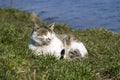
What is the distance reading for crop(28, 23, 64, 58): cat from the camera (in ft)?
46.7

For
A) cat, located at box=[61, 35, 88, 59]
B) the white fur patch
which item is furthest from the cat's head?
the white fur patch

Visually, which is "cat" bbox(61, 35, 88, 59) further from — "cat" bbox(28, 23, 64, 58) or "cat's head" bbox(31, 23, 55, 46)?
"cat's head" bbox(31, 23, 55, 46)

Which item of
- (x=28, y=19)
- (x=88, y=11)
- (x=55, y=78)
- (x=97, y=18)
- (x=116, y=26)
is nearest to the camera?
(x=55, y=78)

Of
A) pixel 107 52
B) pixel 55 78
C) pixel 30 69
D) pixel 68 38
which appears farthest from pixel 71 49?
pixel 55 78

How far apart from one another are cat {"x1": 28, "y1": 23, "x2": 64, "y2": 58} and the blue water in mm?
21415

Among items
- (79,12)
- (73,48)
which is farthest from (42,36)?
(79,12)

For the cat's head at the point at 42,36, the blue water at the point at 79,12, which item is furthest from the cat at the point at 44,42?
the blue water at the point at 79,12

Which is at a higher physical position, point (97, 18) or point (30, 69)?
point (97, 18)

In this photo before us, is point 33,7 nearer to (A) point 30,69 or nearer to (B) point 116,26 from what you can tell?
(B) point 116,26

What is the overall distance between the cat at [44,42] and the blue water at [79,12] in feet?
70.3

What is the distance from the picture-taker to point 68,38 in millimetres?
16500

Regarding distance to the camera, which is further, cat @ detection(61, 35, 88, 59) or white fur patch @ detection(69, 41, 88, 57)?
white fur patch @ detection(69, 41, 88, 57)

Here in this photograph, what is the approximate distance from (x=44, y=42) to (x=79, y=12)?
30759mm

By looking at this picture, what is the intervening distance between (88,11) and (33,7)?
344 inches
